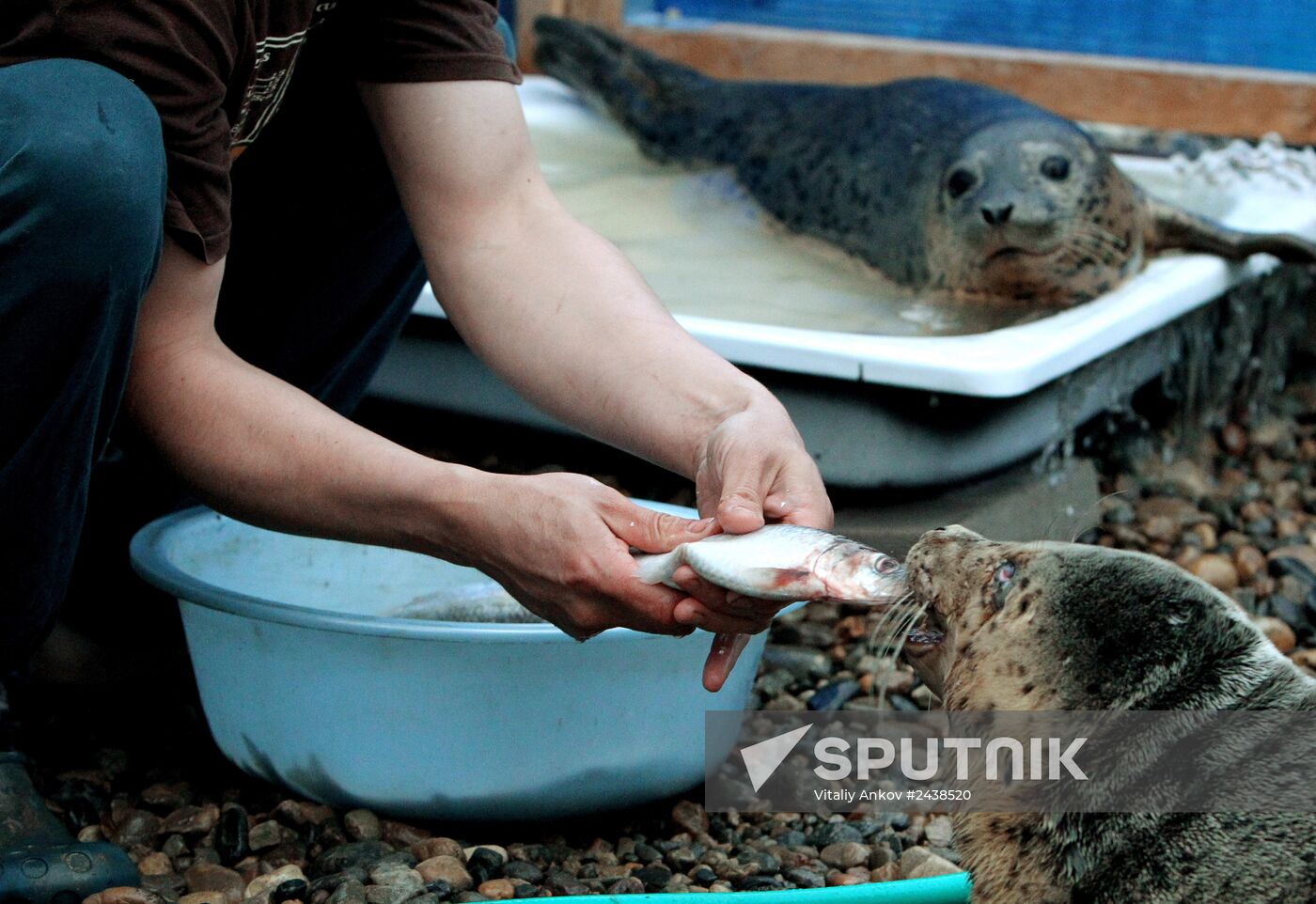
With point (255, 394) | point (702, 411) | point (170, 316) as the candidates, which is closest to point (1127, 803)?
point (702, 411)

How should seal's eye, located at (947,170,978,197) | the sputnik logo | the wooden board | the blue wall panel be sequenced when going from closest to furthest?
the sputnik logo, seal's eye, located at (947,170,978,197), the wooden board, the blue wall panel

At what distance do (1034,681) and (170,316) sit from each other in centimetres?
112

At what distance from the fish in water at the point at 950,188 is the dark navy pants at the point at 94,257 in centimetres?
204

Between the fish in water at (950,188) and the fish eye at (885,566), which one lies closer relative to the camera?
the fish eye at (885,566)

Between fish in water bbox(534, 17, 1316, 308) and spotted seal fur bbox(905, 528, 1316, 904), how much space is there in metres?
2.34

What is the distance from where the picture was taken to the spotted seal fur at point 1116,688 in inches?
58.6

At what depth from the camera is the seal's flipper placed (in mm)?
4211

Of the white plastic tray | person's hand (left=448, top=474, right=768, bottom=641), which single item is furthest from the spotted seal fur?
the white plastic tray

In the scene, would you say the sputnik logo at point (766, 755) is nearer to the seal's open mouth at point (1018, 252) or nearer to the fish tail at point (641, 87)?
the seal's open mouth at point (1018, 252)

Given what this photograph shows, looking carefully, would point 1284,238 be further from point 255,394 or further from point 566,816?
point 255,394

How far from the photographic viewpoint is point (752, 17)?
7.62 m

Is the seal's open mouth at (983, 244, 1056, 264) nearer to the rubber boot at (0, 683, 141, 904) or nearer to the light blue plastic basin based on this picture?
the light blue plastic basin

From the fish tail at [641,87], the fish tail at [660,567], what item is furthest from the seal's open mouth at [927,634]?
the fish tail at [641,87]

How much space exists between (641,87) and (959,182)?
2.12 meters
